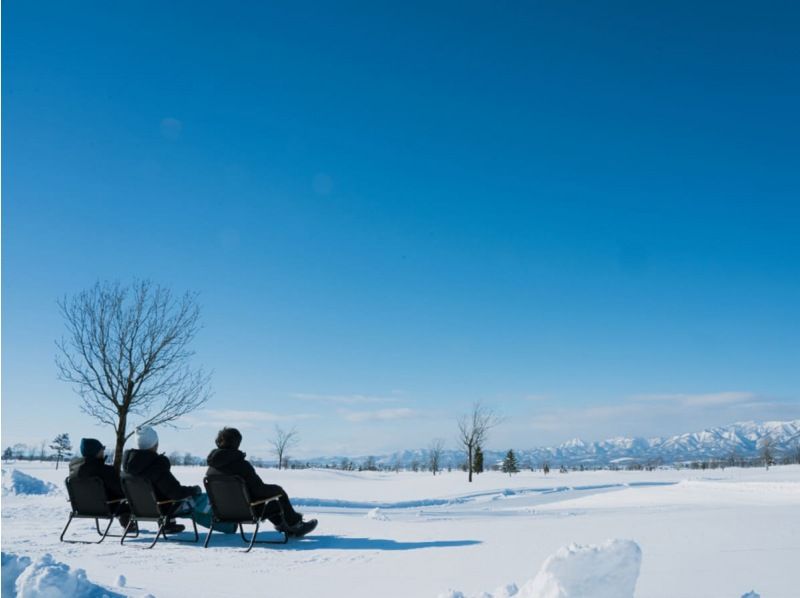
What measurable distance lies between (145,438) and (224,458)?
1.19 metres

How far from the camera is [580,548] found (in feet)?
10.6

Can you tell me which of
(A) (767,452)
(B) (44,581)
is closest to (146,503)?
(B) (44,581)

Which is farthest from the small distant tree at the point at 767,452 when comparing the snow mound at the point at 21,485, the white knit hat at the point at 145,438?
the white knit hat at the point at 145,438

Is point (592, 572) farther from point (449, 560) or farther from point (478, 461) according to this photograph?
point (478, 461)

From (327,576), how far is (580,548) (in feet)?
8.85

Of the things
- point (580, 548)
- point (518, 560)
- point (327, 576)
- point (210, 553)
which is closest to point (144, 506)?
point (210, 553)

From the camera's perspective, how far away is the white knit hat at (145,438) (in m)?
7.34

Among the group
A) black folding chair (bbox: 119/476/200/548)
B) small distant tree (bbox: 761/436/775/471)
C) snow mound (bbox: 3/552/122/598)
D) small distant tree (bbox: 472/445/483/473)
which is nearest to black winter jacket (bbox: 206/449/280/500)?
black folding chair (bbox: 119/476/200/548)

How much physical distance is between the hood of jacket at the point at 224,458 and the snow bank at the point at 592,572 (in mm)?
4522

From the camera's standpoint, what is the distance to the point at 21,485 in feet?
54.5

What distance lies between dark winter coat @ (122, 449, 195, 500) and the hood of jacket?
61 cm

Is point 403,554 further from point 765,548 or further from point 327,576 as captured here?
point 765,548

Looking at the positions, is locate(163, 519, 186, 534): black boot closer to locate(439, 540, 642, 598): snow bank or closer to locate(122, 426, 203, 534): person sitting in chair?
locate(122, 426, 203, 534): person sitting in chair

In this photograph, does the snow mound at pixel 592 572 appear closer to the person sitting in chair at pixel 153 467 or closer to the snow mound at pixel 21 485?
the person sitting in chair at pixel 153 467
